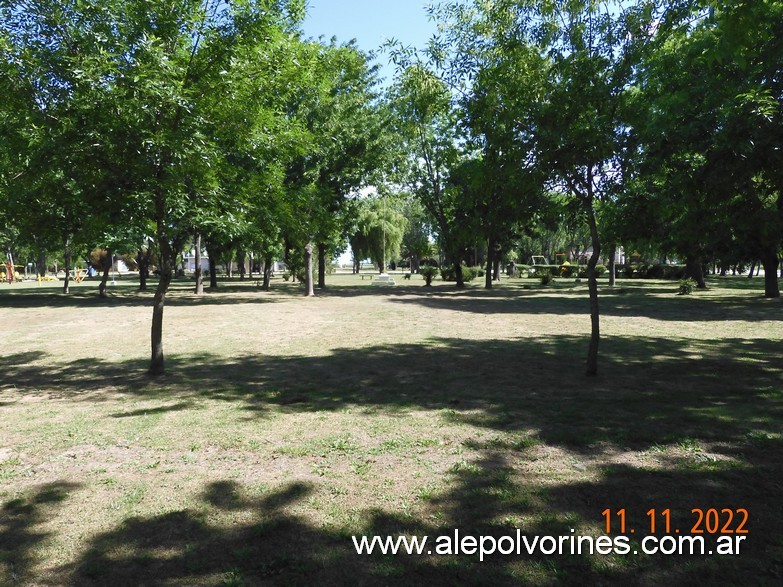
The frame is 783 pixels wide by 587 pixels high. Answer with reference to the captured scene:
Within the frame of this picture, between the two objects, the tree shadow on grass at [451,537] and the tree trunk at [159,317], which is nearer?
the tree shadow on grass at [451,537]

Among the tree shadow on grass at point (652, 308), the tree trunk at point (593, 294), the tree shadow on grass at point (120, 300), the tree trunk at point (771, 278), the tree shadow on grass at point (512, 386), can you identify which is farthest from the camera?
the tree shadow on grass at point (120, 300)

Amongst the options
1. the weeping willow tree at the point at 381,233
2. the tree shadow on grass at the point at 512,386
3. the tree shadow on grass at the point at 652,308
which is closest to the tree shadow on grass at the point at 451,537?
the tree shadow on grass at the point at 512,386

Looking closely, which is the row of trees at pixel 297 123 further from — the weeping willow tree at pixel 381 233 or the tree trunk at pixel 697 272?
the weeping willow tree at pixel 381 233

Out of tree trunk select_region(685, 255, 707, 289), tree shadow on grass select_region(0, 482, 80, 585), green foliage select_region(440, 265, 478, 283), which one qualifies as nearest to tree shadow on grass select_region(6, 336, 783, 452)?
tree shadow on grass select_region(0, 482, 80, 585)

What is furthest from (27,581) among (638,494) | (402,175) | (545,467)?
(402,175)

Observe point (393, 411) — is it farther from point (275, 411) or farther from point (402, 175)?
point (402, 175)

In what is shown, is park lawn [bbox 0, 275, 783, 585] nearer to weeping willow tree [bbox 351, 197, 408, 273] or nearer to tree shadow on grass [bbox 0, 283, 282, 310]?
tree shadow on grass [bbox 0, 283, 282, 310]

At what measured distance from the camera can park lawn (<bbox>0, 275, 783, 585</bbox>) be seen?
329 centimetres

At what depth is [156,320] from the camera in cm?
929

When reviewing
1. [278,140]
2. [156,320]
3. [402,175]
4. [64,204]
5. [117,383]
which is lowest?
[117,383]

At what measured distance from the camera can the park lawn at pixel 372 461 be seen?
10.8 ft

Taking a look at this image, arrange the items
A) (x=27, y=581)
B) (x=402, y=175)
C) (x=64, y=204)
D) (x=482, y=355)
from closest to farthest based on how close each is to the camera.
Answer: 1. (x=27, y=581)
2. (x=64, y=204)
3. (x=482, y=355)
4. (x=402, y=175)

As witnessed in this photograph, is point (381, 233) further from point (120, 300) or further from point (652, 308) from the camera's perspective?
point (652, 308)

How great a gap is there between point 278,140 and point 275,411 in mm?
4841
